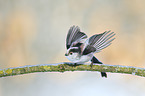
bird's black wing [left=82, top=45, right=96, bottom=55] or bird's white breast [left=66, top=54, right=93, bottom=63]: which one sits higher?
bird's black wing [left=82, top=45, right=96, bottom=55]

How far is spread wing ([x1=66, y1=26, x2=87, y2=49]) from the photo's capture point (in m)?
0.49

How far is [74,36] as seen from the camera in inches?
20.1

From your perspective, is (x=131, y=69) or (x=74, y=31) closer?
(x=131, y=69)

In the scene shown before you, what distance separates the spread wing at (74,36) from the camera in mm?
492

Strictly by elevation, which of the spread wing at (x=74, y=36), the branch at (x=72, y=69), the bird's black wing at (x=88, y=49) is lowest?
the branch at (x=72, y=69)

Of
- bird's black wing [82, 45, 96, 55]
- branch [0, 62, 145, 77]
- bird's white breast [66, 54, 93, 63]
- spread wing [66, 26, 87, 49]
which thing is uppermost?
spread wing [66, 26, 87, 49]

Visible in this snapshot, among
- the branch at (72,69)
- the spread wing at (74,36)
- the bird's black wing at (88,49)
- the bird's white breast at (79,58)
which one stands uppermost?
the spread wing at (74,36)

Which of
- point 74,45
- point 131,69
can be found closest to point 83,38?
point 74,45

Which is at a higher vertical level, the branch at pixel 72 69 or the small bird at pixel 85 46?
the small bird at pixel 85 46

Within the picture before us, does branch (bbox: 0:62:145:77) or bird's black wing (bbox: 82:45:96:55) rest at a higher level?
bird's black wing (bbox: 82:45:96:55)

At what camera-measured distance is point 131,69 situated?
A: 16.1 inches

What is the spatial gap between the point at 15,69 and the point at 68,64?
12 cm

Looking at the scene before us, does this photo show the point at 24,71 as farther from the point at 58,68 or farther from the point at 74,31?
the point at 74,31

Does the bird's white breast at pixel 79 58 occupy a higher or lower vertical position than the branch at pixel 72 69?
higher
